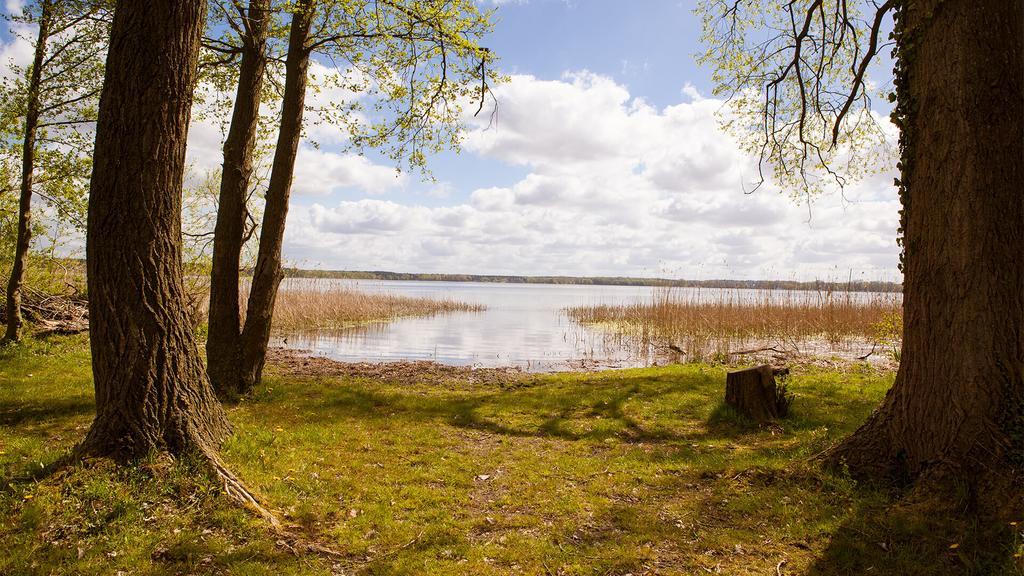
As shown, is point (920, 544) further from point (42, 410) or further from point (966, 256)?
point (42, 410)

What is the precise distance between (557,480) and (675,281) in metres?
16.4

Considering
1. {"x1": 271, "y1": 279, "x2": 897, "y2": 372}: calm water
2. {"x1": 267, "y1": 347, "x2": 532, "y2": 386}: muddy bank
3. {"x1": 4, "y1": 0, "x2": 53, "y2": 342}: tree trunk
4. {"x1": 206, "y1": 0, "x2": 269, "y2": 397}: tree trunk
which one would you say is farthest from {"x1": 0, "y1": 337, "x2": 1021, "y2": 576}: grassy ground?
{"x1": 271, "y1": 279, "x2": 897, "y2": 372}: calm water

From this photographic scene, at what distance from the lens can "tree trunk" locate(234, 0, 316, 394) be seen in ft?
23.7

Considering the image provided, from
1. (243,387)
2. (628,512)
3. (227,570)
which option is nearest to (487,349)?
(243,387)

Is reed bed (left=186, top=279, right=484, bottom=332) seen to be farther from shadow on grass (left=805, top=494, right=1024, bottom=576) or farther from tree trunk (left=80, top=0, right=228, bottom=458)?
shadow on grass (left=805, top=494, right=1024, bottom=576)

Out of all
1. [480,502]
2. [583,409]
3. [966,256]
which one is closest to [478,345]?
[583,409]

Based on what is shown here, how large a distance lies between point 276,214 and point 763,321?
15.4 metres

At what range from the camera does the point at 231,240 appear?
277 inches

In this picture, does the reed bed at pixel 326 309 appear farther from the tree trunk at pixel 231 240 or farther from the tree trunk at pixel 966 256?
the tree trunk at pixel 966 256

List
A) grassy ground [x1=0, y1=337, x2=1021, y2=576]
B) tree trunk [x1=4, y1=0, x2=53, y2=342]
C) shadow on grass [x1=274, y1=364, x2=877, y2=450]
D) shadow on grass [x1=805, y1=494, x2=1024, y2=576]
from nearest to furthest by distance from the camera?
shadow on grass [x1=805, y1=494, x2=1024, y2=576], grassy ground [x1=0, y1=337, x2=1021, y2=576], shadow on grass [x1=274, y1=364, x2=877, y2=450], tree trunk [x1=4, y1=0, x2=53, y2=342]

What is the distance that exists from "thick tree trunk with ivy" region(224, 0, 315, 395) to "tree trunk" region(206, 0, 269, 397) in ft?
0.53

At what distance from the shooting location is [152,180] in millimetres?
3703

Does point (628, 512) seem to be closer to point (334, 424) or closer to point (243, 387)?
point (334, 424)

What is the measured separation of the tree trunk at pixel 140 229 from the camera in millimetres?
3625
